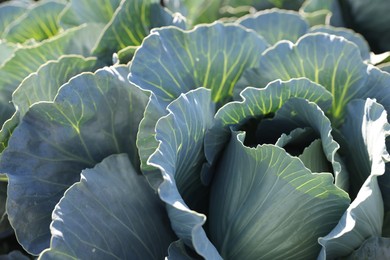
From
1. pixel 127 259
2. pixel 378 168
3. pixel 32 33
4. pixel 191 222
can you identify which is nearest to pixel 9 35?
pixel 32 33

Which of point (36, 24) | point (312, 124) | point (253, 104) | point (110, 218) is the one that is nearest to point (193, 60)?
point (253, 104)

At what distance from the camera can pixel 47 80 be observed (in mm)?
1268

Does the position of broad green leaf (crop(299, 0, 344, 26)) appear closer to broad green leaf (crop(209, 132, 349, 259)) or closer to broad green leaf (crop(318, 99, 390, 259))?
broad green leaf (crop(318, 99, 390, 259))

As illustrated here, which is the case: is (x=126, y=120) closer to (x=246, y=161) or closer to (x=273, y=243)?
(x=246, y=161)

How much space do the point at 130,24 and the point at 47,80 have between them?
30 cm

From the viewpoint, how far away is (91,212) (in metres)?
1.09

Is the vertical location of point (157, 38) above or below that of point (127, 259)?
above

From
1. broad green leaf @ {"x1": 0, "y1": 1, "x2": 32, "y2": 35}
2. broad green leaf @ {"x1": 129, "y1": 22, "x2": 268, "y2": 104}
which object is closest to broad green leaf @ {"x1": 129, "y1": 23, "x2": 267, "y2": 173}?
broad green leaf @ {"x1": 129, "y1": 22, "x2": 268, "y2": 104}

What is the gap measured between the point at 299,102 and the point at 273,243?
0.99ft

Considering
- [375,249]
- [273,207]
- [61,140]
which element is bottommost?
[375,249]

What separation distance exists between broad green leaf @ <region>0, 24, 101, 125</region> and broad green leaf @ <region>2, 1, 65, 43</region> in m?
0.27

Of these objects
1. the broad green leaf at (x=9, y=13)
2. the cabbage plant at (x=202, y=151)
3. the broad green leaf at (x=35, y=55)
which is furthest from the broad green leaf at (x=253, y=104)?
the broad green leaf at (x=9, y=13)

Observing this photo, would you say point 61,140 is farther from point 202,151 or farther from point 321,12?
point 321,12

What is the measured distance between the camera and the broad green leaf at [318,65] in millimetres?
1253
